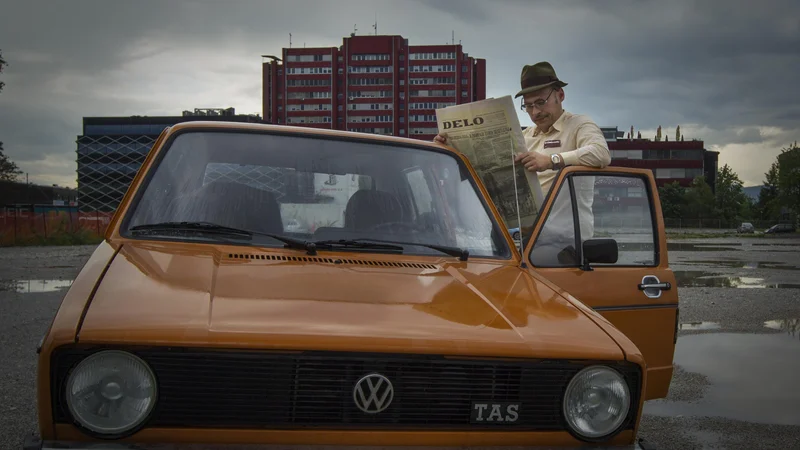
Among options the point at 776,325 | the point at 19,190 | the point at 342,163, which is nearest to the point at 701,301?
the point at 776,325

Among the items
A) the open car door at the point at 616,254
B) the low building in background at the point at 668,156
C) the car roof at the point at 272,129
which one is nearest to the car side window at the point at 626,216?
the open car door at the point at 616,254

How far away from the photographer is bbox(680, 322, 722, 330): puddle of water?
8000 millimetres

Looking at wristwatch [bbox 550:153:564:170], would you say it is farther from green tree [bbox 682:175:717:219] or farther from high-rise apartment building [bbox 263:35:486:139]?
high-rise apartment building [bbox 263:35:486:139]

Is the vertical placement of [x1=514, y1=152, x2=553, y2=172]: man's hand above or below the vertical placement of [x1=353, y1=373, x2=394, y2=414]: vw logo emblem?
above

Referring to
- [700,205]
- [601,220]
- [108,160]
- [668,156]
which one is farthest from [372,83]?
[601,220]

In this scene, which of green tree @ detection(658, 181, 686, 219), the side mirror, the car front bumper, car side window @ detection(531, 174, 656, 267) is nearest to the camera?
the car front bumper

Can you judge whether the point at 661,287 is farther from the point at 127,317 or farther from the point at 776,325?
the point at 776,325

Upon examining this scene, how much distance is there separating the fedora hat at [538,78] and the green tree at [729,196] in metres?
101

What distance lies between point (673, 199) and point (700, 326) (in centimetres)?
9548

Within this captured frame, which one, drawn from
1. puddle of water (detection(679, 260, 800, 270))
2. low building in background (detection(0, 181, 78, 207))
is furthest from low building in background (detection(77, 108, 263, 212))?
puddle of water (detection(679, 260, 800, 270))

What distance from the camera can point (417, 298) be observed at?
7.73 ft

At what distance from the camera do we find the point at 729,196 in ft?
336

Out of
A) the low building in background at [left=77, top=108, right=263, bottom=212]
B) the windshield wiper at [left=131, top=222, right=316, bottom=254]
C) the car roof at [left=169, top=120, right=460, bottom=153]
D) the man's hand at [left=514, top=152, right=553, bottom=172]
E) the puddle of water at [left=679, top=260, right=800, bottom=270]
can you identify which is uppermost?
the low building in background at [left=77, top=108, right=263, bottom=212]

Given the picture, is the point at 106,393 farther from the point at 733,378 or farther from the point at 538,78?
the point at 733,378
